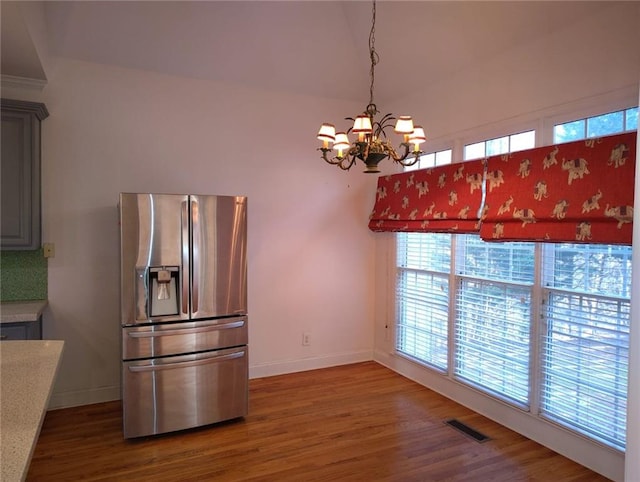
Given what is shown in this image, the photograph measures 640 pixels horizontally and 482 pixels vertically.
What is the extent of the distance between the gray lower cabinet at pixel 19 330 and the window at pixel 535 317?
10.8 ft

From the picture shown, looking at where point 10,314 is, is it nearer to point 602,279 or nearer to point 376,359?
point 376,359

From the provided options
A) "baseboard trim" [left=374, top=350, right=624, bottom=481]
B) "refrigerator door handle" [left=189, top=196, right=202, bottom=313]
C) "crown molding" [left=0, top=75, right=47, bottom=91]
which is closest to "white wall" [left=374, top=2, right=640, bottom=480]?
"baseboard trim" [left=374, top=350, right=624, bottom=481]

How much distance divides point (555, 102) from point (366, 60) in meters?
1.88

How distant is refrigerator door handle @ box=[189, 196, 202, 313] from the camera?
3.07m

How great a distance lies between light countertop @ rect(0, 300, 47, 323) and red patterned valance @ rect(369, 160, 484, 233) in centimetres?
312

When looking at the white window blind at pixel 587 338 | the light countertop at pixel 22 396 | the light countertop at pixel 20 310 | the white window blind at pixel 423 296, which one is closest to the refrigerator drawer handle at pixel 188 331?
the light countertop at pixel 20 310

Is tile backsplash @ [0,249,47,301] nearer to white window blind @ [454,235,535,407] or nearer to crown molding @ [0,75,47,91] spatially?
crown molding @ [0,75,47,91]

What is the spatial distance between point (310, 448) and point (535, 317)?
6.05ft

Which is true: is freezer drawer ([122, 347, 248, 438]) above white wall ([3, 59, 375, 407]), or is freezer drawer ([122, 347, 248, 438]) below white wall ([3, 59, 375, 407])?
below

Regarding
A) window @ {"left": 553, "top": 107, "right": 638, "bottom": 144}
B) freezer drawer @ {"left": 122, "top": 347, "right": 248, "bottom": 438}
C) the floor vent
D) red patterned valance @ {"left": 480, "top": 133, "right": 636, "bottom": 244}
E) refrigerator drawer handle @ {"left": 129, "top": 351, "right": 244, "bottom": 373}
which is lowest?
the floor vent

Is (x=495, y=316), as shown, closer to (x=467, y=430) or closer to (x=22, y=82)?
(x=467, y=430)

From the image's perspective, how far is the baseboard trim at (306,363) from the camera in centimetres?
422

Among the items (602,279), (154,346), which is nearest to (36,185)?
(154,346)

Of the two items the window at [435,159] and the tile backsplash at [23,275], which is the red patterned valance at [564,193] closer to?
the window at [435,159]
